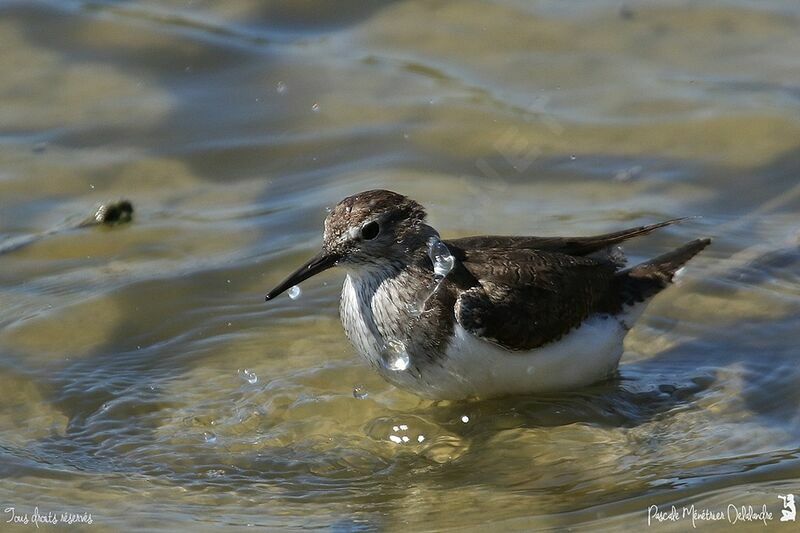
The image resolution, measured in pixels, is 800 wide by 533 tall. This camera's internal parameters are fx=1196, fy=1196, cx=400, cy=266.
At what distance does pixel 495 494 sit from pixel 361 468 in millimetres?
816

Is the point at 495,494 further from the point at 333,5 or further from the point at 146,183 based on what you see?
the point at 333,5

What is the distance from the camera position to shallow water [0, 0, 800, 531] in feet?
21.5

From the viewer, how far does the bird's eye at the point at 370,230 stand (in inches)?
281

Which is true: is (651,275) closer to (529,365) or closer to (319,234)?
(529,365)

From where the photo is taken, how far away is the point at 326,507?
20.6ft

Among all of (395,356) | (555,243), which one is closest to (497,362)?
(395,356)

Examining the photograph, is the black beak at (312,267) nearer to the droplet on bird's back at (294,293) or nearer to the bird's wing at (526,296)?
the bird's wing at (526,296)

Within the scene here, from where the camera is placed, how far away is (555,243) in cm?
766

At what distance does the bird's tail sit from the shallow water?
472 mm

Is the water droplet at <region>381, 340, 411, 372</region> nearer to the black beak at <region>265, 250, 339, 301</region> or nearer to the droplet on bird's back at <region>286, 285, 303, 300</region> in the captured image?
the black beak at <region>265, 250, 339, 301</region>

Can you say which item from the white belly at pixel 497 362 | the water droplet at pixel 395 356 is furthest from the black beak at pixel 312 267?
the water droplet at pixel 395 356

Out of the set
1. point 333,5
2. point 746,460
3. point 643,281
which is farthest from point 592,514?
point 333,5

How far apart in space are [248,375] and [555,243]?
2161mm

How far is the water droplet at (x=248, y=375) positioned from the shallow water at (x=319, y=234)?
0.19 feet
